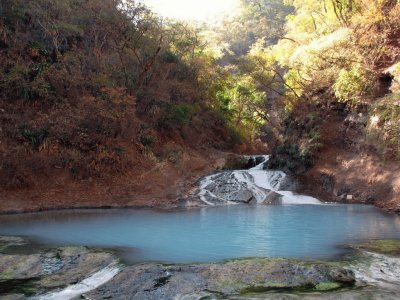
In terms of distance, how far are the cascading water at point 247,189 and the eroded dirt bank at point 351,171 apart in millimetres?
1213

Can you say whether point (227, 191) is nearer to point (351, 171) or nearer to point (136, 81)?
point (351, 171)

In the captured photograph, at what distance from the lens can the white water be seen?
24.3 ft

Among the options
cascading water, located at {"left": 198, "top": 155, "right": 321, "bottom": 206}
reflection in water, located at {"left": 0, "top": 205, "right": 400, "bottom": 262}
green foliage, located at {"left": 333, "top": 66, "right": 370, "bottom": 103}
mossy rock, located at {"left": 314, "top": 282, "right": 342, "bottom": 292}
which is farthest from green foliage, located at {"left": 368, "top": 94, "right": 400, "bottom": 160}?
mossy rock, located at {"left": 314, "top": 282, "right": 342, "bottom": 292}

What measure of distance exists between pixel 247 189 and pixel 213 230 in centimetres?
894

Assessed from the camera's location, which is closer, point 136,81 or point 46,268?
point 46,268

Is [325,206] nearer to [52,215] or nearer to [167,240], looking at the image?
[167,240]

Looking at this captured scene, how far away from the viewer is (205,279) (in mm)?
7828

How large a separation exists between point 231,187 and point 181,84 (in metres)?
10.6

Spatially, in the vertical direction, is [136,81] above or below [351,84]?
above

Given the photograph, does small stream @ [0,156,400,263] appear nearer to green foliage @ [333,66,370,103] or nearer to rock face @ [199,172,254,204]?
rock face @ [199,172,254,204]

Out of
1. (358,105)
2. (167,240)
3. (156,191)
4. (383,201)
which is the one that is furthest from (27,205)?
(358,105)

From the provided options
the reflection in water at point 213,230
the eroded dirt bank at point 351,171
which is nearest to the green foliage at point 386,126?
the eroded dirt bank at point 351,171

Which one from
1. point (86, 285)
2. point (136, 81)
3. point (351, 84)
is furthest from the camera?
point (136, 81)

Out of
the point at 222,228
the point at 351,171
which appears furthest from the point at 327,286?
the point at 351,171
